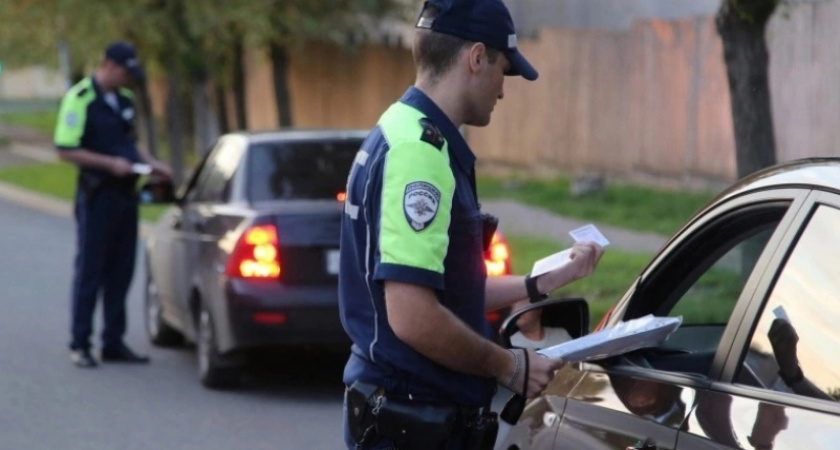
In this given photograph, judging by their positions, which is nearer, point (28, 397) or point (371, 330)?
point (371, 330)

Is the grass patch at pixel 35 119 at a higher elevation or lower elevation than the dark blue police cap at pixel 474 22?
lower

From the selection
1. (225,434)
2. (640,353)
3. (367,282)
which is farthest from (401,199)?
(225,434)

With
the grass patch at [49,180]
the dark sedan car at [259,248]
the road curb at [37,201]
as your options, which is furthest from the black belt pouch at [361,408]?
the grass patch at [49,180]

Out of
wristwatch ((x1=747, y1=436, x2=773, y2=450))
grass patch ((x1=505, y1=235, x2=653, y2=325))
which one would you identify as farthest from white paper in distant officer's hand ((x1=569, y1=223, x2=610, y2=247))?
grass patch ((x1=505, y1=235, x2=653, y2=325))

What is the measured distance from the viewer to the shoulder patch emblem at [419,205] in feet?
11.1

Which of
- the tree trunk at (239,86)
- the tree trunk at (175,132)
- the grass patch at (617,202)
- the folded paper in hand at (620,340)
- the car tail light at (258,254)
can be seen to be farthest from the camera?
the tree trunk at (239,86)

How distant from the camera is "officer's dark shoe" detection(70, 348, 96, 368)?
10.2 meters

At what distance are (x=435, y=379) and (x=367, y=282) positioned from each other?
0.27m

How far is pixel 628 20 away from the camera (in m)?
24.2

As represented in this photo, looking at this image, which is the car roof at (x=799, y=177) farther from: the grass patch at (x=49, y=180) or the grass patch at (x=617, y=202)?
the grass patch at (x=49, y=180)

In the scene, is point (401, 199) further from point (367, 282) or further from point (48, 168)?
point (48, 168)

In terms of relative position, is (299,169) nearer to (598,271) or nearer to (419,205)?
(598,271)

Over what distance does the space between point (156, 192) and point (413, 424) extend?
6782mm

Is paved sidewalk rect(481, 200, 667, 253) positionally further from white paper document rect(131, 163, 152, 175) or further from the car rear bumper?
the car rear bumper
